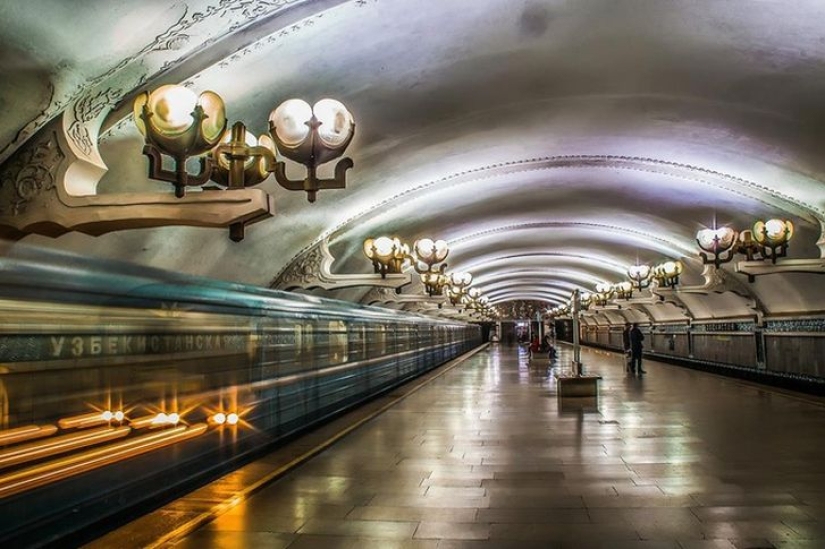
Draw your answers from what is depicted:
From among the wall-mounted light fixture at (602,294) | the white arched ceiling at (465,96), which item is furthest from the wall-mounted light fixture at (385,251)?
the wall-mounted light fixture at (602,294)

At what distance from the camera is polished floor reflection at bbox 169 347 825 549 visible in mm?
4773

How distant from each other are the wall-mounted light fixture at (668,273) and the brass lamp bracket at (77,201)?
563 inches

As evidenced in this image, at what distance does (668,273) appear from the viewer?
57.7ft

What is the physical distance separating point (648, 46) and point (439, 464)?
5124mm

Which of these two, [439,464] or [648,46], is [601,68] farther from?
[439,464]

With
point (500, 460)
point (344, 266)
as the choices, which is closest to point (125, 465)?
point (500, 460)

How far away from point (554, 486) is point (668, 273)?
1260 centimetres

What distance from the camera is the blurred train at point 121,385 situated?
401 cm

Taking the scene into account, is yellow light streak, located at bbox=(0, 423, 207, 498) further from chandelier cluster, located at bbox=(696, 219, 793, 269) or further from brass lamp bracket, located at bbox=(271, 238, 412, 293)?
chandelier cluster, located at bbox=(696, 219, 793, 269)

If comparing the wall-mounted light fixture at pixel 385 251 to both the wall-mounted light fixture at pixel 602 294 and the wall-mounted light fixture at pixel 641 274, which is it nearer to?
the wall-mounted light fixture at pixel 641 274

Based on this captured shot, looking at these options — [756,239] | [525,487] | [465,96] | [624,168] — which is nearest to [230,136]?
[525,487]

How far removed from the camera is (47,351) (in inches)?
167

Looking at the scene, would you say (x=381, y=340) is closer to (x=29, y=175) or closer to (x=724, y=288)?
(x=724, y=288)

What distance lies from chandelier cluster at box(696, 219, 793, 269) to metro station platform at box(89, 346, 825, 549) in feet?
8.52
